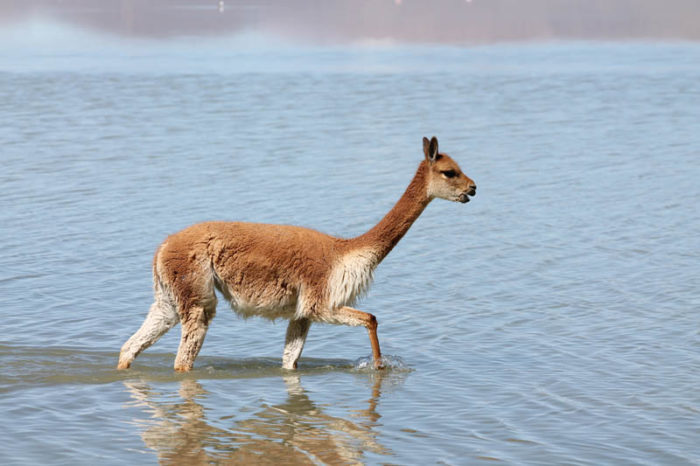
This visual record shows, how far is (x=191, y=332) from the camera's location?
845cm

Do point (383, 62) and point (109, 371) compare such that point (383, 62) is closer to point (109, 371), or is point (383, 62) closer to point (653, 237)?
point (653, 237)

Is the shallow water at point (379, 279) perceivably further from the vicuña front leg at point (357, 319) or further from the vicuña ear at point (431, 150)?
the vicuña ear at point (431, 150)

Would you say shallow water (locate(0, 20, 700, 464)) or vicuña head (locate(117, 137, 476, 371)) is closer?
shallow water (locate(0, 20, 700, 464))

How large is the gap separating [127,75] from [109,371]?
2529 cm

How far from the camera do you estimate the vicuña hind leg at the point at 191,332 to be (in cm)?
838

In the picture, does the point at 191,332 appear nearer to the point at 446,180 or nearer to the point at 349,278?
the point at 349,278

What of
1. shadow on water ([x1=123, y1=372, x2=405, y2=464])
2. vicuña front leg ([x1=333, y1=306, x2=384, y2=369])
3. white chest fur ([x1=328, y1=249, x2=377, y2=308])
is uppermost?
white chest fur ([x1=328, y1=249, x2=377, y2=308])

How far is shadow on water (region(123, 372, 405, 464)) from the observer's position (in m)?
6.85

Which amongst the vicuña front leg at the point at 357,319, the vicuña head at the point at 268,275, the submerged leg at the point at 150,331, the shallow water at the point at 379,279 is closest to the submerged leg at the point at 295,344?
the vicuña head at the point at 268,275

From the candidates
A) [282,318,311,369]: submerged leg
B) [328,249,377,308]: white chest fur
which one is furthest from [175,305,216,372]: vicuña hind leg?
[328,249,377,308]: white chest fur

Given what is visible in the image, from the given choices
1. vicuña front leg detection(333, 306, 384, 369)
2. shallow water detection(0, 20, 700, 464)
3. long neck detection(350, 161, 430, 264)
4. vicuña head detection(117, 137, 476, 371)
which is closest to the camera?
shallow water detection(0, 20, 700, 464)

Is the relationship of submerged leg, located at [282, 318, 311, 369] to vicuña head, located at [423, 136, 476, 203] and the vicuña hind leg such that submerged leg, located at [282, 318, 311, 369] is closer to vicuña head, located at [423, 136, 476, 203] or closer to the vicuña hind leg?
the vicuña hind leg

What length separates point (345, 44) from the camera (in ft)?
165

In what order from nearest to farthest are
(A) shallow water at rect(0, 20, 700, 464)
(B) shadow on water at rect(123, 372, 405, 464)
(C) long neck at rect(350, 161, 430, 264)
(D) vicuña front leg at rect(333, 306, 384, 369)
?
(B) shadow on water at rect(123, 372, 405, 464) → (A) shallow water at rect(0, 20, 700, 464) → (D) vicuña front leg at rect(333, 306, 384, 369) → (C) long neck at rect(350, 161, 430, 264)
